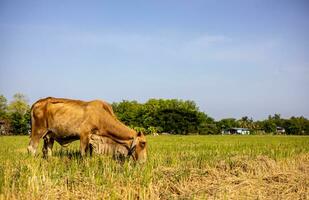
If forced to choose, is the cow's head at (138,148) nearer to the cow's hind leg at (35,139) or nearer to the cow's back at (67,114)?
the cow's back at (67,114)

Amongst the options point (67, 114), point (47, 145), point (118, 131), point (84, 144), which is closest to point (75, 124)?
point (67, 114)

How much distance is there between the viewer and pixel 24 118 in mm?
71250

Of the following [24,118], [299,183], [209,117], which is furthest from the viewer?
[209,117]

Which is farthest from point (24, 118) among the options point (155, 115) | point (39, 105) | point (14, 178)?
point (14, 178)

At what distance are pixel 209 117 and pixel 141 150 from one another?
113644 millimetres

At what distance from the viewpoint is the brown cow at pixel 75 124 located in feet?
38.8

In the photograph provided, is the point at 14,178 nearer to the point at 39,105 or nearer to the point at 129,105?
the point at 39,105

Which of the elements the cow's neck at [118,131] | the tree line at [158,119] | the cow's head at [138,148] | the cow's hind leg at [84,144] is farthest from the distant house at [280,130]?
the cow's head at [138,148]

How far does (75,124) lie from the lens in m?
12.1

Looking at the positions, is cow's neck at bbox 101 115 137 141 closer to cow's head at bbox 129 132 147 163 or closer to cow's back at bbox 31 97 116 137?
cow's back at bbox 31 97 116 137

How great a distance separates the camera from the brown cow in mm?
11820

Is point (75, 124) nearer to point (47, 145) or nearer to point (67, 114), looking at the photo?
point (67, 114)

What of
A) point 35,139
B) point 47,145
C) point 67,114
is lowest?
point 47,145

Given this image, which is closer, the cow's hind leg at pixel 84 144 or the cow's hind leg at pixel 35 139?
the cow's hind leg at pixel 84 144
